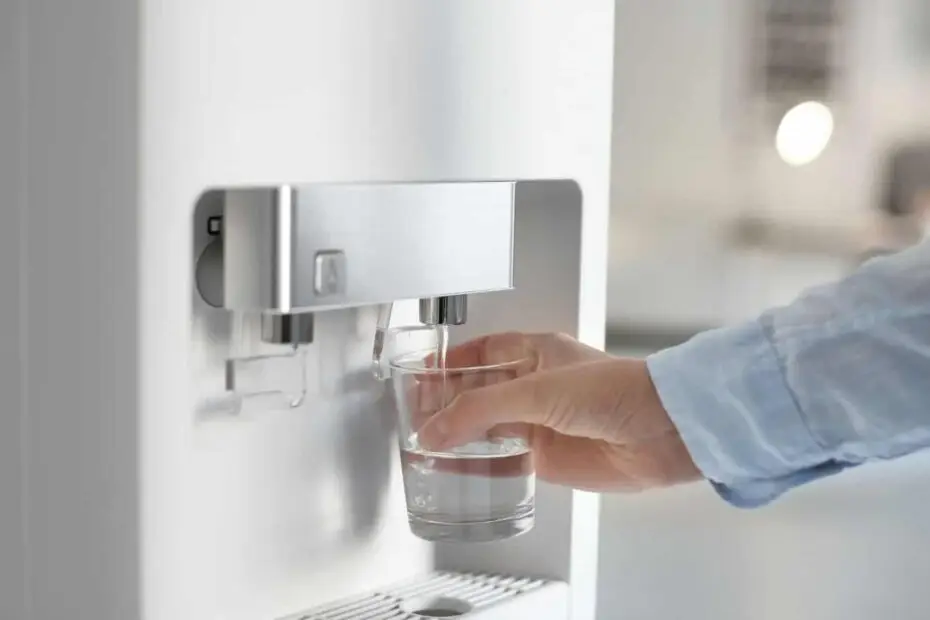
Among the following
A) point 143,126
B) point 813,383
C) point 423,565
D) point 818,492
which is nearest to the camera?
point 143,126

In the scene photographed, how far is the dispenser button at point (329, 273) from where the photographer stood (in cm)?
45

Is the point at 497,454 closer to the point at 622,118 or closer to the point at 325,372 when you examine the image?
the point at 325,372

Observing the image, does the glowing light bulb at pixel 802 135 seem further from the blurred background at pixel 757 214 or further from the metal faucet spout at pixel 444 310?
the metal faucet spout at pixel 444 310

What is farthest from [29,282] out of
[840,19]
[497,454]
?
[840,19]

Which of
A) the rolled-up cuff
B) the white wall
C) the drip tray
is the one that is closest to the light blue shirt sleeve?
the rolled-up cuff

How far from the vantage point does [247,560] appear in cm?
51

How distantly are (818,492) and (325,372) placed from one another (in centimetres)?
51

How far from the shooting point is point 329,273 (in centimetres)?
45

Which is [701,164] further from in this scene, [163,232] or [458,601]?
[163,232]

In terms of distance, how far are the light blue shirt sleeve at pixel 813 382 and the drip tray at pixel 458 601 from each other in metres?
0.11

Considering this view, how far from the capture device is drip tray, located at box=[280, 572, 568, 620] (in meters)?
0.56

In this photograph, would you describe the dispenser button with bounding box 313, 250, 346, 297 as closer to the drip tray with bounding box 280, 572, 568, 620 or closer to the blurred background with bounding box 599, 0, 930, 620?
the drip tray with bounding box 280, 572, 568, 620

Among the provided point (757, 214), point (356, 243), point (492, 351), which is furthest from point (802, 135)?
point (356, 243)

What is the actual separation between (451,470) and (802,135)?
0.50 meters
